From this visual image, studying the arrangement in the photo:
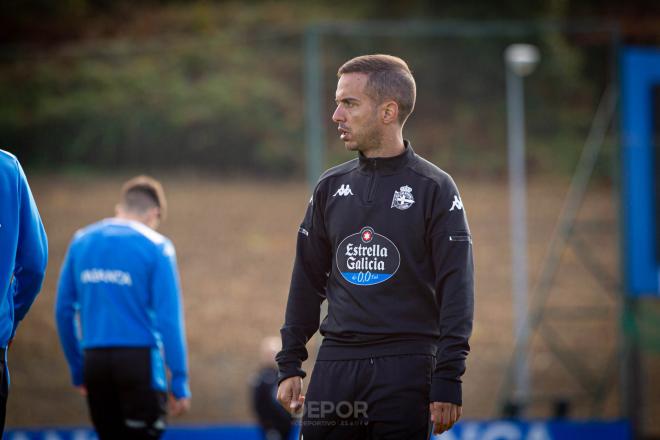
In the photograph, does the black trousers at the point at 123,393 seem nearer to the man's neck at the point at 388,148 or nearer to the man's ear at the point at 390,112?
the man's neck at the point at 388,148

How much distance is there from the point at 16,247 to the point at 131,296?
1.66 meters

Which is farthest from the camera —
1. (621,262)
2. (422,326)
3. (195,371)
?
(195,371)

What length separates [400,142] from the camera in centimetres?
354

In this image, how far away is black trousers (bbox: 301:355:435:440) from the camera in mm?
3266

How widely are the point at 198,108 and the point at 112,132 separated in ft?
4.61

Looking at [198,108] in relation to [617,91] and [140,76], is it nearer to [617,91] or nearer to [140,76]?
[140,76]

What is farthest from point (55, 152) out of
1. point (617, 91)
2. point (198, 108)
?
point (617, 91)

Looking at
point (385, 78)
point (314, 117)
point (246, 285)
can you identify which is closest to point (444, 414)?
point (385, 78)

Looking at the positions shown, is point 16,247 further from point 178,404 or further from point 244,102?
point 244,102

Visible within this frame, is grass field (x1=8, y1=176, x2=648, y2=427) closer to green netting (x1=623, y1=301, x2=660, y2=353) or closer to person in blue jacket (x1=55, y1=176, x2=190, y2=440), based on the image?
green netting (x1=623, y1=301, x2=660, y2=353)

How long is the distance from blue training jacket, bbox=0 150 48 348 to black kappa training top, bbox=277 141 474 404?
1.00 metres

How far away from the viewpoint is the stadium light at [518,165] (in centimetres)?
1243

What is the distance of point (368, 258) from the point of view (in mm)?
3396

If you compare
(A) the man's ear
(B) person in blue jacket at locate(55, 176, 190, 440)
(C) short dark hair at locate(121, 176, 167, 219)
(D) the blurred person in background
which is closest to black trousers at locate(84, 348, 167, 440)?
(B) person in blue jacket at locate(55, 176, 190, 440)
